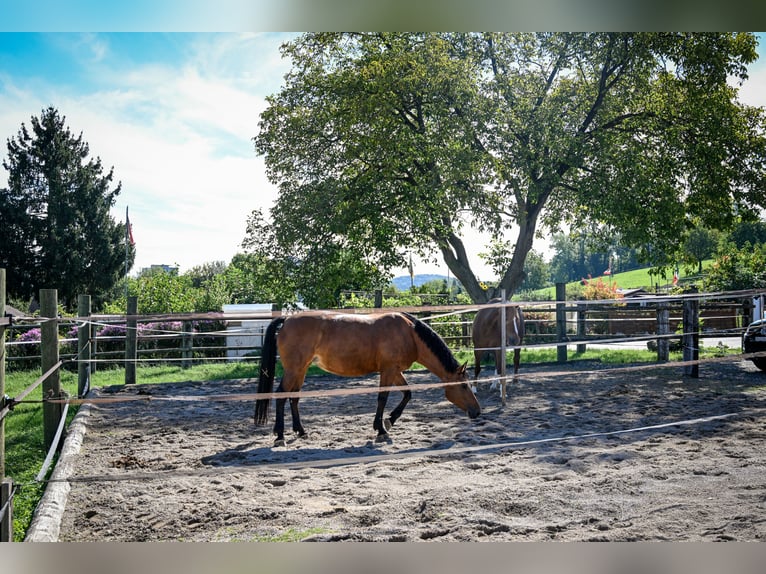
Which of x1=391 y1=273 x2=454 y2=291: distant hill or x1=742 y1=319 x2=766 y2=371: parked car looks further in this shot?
x1=391 y1=273 x2=454 y2=291: distant hill

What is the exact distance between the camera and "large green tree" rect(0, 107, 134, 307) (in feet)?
48.1

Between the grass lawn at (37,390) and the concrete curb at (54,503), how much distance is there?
12 cm

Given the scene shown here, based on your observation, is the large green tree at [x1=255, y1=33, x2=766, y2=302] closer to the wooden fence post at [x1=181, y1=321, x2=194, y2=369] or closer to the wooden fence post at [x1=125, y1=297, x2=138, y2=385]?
the wooden fence post at [x1=181, y1=321, x2=194, y2=369]

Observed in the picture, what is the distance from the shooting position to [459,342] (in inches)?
387

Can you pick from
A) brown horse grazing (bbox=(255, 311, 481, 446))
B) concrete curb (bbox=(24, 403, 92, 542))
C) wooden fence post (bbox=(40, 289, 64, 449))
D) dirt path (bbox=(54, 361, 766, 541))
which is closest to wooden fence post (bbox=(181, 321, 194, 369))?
dirt path (bbox=(54, 361, 766, 541))

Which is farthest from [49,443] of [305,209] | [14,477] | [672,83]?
[672,83]

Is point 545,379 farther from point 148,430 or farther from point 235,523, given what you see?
point 235,523

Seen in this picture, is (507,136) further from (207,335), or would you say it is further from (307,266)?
(207,335)

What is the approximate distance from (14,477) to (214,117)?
315 cm

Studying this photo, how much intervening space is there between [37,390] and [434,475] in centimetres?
515

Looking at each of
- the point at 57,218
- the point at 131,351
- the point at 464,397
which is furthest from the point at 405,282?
the point at 464,397

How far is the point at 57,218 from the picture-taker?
51.0 feet

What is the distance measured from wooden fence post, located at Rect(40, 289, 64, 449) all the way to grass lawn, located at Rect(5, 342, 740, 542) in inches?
8.3

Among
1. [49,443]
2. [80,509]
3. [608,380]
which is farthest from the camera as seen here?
[608,380]
